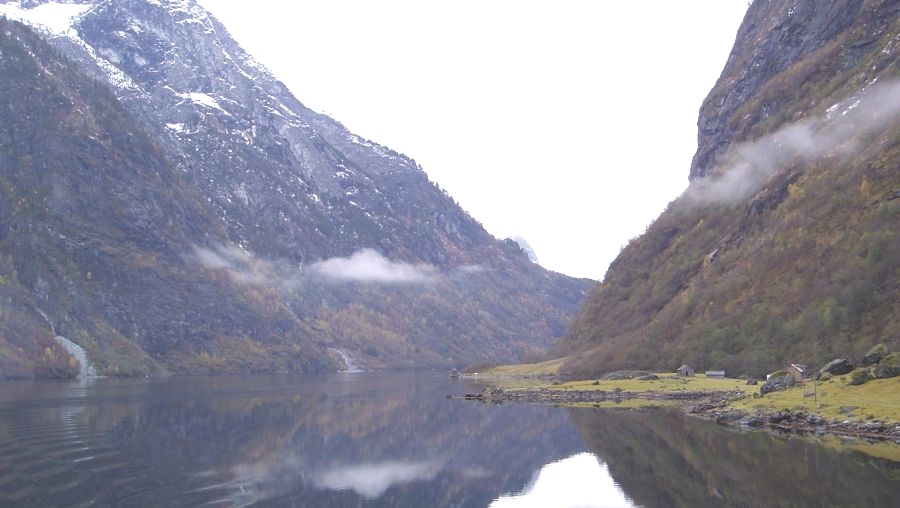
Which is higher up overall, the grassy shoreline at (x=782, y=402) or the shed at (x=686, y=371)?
the shed at (x=686, y=371)

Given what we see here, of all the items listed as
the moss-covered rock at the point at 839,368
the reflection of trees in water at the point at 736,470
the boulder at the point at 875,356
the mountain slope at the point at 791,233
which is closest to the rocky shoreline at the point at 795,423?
the reflection of trees in water at the point at 736,470

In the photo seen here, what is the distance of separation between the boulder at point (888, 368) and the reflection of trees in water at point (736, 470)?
43.2 feet

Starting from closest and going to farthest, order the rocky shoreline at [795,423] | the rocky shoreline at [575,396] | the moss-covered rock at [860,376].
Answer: the rocky shoreline at [795,423]
the moss-covered rock at [860,376]
the rocky shoreline at [575,396]

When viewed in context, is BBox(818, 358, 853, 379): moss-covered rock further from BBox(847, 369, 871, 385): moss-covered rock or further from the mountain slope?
the mountain slope

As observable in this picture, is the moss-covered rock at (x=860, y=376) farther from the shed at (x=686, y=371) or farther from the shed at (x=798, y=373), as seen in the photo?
the shed at (x=686, y=371)

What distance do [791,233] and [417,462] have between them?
85420 mm

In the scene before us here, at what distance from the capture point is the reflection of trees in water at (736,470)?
47219 mm

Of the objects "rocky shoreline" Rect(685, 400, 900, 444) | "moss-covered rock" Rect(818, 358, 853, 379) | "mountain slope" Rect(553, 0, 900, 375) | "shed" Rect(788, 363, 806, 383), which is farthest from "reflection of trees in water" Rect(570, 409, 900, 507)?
"mountain slope" Rect(553, 0, 900, 375)

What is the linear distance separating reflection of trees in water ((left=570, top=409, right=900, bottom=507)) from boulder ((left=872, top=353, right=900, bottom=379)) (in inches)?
518

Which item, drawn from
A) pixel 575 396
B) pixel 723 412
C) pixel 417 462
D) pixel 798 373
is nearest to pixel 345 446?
pixel 417 462

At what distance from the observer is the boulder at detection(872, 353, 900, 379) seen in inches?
2896

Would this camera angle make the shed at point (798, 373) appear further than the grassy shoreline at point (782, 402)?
Yes

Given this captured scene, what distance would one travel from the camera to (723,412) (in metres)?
85.9

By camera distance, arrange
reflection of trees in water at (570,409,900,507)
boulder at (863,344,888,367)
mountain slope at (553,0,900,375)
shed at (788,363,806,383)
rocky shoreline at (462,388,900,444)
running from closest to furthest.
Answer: reflection of trees in water at (570,409,900,507)
rocky shoreline at (462,388,900,444)
boulder at (863,344,888,367)
shed at (788,363,806,383)
mountain slope at (553,0,900,375)
